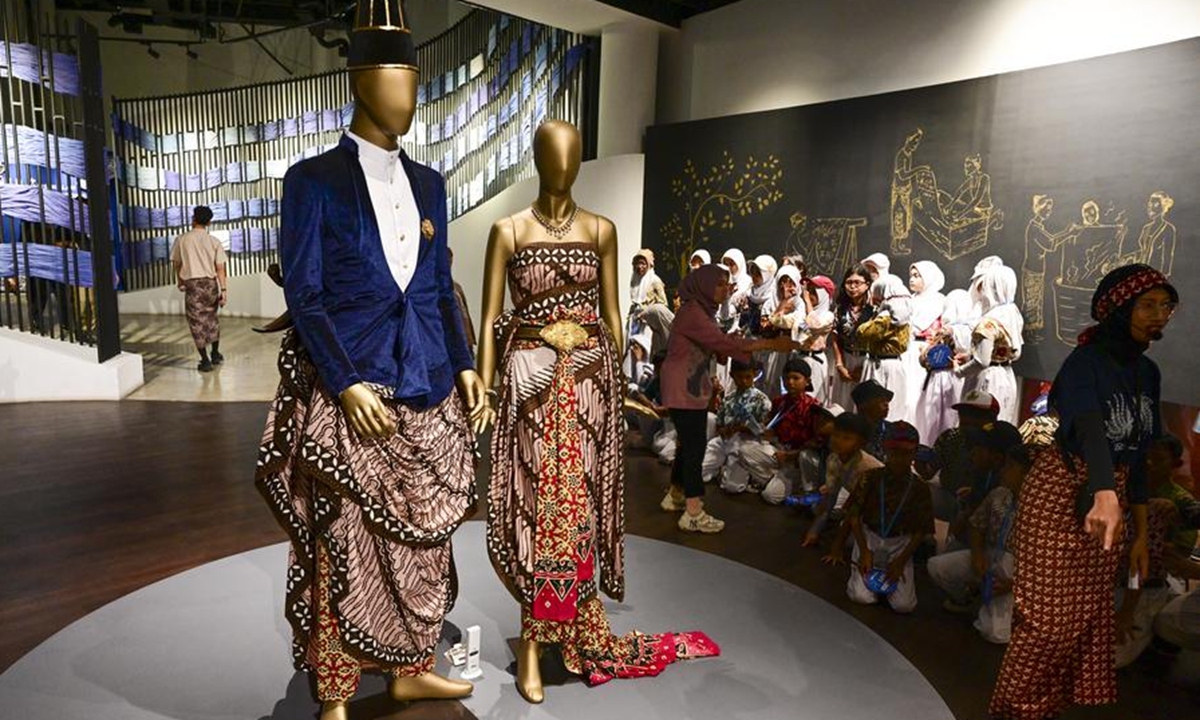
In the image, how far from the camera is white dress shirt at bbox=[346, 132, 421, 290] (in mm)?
1994

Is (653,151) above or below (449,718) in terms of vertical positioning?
above

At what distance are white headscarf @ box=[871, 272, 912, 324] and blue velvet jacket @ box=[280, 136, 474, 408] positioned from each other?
139 inches

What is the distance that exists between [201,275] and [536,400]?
7.16 m

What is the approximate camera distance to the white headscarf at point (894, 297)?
489 cm

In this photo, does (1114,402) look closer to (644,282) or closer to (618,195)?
(644,282)

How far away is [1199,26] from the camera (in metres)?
4.09

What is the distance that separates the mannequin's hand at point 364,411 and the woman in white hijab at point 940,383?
149 inches

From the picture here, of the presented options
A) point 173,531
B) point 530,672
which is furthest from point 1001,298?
point 173,531

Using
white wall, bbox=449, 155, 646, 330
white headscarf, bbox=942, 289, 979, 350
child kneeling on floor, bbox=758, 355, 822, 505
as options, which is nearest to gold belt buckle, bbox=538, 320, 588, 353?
child kneeling on floor, bbox=758, 355, 822, 505

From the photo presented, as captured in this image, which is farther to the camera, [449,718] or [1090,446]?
[449,718]

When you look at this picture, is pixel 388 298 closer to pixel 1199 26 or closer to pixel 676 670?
pixel 676 670

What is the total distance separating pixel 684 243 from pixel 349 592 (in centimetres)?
598

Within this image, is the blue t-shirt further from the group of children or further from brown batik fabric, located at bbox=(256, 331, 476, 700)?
brown batik fabric, located at bbox=(256, 331, 476, 700)

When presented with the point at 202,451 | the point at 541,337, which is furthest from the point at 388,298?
the point at 202,451
